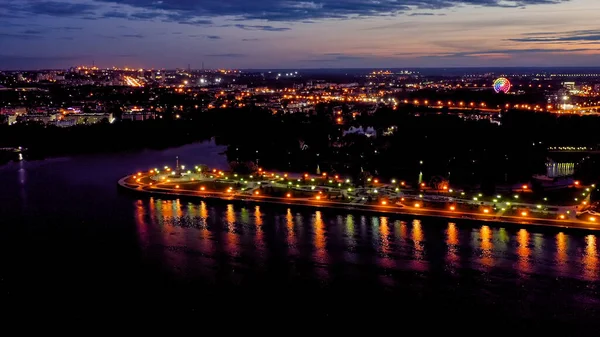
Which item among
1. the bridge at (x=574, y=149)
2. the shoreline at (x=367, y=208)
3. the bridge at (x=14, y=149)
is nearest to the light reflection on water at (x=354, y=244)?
the shoreline at (x=367, y=208)

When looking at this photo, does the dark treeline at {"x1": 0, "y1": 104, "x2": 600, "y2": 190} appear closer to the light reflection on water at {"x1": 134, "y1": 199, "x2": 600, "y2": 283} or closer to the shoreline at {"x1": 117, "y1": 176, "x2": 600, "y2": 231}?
the shoreline at {"x1": 117, "y1": 176, "x2": 600, "y2": 231}

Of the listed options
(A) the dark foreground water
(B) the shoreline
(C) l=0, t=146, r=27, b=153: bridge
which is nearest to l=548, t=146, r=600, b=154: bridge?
(B) the shoreline

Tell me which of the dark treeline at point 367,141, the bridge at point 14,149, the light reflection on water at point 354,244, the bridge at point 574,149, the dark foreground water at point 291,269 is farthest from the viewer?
the bridge at point 14,149

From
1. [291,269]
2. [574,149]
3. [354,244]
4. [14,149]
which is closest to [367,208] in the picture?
[354,244]

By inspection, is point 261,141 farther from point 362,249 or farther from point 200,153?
point 362,249

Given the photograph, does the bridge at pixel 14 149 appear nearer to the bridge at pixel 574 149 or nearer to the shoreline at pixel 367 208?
the shoreline at pixel 367 208

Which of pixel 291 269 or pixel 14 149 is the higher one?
pixel 14 149

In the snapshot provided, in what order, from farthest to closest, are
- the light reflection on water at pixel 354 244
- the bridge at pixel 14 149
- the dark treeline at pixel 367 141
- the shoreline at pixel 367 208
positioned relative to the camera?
the bridge at pixel 14 149 < the dark treeline at pixel 367 141 < the shoreline at pixel 367 208 < the light reflection on water at pixel 354 244

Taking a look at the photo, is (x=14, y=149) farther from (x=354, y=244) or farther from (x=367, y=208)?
(x=354, y=244)
